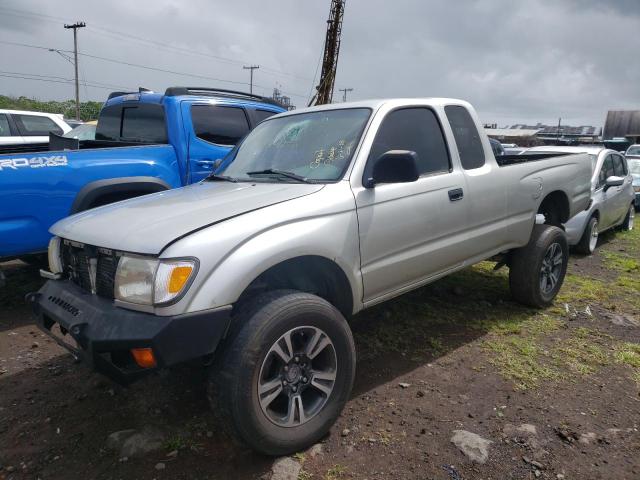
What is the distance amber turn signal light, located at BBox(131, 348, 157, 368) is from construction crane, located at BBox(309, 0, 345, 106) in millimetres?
22282

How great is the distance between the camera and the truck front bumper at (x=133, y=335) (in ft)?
6.79

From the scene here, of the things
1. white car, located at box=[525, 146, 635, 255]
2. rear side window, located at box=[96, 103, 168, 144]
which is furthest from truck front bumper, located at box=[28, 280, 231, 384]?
white car, located at box=[525, 146, 635, 255]

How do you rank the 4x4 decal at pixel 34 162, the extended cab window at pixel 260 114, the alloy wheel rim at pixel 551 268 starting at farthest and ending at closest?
the extended cab window at pixel 260 114
the alloy wheel rim at pixel 551 268
the 4x4 decal at pixel 34 162

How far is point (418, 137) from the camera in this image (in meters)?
3.51

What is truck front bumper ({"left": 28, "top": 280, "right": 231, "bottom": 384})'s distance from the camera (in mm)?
2068

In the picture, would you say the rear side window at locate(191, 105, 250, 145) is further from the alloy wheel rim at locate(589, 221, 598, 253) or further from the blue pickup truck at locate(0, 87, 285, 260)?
the alloy wheel rim at locate(589, 221, 598, 253)

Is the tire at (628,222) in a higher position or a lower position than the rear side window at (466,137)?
lower

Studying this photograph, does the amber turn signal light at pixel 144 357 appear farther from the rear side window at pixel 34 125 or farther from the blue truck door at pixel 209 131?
the rear side window at pixel 34 125

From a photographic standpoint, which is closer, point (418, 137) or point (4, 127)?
point (418, 137)

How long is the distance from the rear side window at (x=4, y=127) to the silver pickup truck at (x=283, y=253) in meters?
9.11

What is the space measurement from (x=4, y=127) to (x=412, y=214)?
10.7m

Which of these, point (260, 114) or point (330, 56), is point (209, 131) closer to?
point (260, 114)

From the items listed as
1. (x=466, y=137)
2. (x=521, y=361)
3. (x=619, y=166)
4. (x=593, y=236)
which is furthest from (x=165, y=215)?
(x=619, y=166)

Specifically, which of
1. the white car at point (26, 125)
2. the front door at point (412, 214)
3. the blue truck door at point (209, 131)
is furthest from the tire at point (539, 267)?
the white car at point (26, 125)
